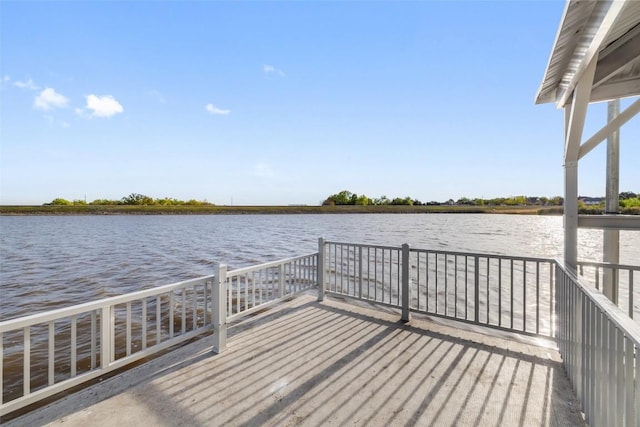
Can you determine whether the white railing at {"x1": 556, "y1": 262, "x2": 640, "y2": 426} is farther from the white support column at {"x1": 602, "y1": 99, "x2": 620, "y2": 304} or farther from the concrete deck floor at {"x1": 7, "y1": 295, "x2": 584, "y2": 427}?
the white support column at {"x1": 602, "y1": 99, "x2": 620, "y2": 304}

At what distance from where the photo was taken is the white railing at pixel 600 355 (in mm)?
1134

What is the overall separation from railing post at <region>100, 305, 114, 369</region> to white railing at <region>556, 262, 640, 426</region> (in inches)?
119

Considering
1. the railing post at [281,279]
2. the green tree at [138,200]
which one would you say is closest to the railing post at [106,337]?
the railing post at [281,279]

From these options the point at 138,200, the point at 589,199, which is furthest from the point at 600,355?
the point at 138,200

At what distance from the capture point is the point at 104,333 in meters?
2.13

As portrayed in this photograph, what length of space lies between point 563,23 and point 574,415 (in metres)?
2.61

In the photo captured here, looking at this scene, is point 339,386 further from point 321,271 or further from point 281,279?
point 321,271

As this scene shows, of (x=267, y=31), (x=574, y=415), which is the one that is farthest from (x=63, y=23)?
(x=574, y=415)

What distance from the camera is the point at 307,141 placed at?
54.6 feet

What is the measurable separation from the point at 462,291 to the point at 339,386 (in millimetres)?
5881

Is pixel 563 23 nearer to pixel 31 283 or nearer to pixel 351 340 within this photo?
pixel 351 340

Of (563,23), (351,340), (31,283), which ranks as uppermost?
(563,23)

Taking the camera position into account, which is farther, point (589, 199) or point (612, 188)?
point (589, 199)

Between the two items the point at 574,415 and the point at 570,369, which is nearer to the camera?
the point at 574,415
